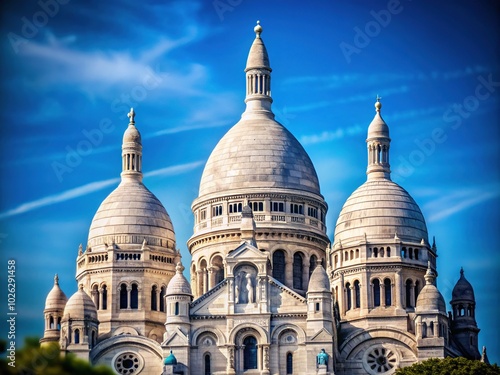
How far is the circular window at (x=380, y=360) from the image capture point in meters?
96.8

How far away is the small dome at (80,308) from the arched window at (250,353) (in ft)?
38.4

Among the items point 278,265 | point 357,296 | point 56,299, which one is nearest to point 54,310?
point 56,299

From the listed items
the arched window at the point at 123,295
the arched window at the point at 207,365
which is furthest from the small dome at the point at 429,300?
the arched window at the point at 123,295

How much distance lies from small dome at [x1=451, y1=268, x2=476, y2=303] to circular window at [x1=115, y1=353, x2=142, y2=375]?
2421 cm

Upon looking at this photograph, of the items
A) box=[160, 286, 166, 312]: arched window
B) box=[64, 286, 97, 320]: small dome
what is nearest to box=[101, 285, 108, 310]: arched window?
box=[160, 286, 166, 312]: arched window

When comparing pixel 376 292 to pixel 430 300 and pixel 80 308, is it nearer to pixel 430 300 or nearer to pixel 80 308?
pixel 430 300

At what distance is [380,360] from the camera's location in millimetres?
97250

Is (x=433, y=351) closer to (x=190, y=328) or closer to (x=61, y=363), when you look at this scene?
(x=190, y=328)

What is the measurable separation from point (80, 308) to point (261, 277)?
13.2 metres

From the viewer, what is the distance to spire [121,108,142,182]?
109875mm

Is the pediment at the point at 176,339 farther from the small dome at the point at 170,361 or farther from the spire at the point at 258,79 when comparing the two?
the spire at the point at 258,79

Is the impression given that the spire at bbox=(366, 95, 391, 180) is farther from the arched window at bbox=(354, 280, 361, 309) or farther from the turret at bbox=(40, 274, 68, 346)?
the turret at bbox=(40, 274, 68, 346)

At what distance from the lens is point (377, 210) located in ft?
338

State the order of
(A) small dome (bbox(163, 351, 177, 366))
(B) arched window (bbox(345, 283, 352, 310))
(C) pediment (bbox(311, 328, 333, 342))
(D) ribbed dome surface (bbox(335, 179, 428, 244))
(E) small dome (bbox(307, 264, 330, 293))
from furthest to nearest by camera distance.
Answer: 1. (D) ribbed dome surface (bbox(335, 179, 428, 244))
2. (B) arched window (bbox(345, 283, 352, 310))
3. (E) small dome (bbox(307, 264, 330, 293))
4. (C) pediment (bbox(311, 328, 333, 342))
5. (A) small dome (bbox(163, 351, 177, 366))
